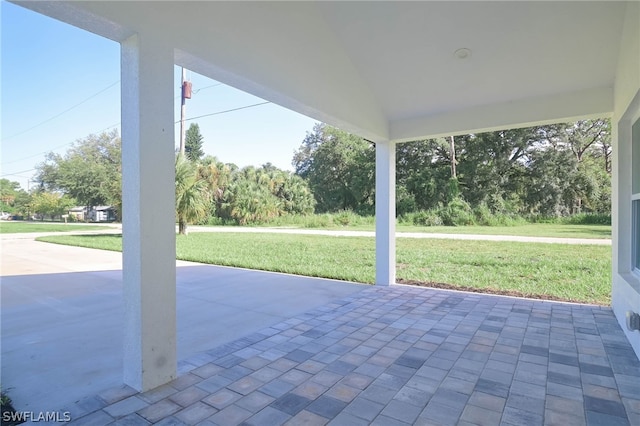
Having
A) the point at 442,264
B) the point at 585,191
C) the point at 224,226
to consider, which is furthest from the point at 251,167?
the point at 585,191

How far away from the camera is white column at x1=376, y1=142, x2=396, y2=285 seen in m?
5.41

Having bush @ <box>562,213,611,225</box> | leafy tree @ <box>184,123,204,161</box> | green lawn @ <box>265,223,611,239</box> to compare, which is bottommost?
green lawn @ <box>265,223,611,239</box>

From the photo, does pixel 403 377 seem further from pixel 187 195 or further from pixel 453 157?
pixel 453 157

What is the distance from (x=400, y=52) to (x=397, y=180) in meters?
12.5

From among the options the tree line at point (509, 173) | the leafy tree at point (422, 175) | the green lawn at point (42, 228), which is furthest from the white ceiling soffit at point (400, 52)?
the green lawn at point (42, 228)

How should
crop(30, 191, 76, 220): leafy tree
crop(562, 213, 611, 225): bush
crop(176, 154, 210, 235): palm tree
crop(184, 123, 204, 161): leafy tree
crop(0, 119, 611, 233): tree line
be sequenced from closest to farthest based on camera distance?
crop(562, 213, 611, 225): bush, crop(176, 154, 210, 235): palm tree, crop(0, 119, 611, 233): tree line, crop(30, 191, 76, 220): leafy tree, crop(184, 123, 204, 161): leafy tree

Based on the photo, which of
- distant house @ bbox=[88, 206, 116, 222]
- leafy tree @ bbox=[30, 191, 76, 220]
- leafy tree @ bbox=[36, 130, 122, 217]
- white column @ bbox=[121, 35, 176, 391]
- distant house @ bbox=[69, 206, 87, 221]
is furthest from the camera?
distant house @ bbox=[88, 206, 116, 222]

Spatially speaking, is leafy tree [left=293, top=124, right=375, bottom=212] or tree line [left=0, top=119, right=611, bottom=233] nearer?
tree line [left=0, top=119, right=611, bottom=233]

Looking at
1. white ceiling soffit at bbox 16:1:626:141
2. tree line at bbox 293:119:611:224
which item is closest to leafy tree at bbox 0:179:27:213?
tree line at bbox 293:119:611:224

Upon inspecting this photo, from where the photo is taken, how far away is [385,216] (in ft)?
17.8

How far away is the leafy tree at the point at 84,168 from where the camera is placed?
63.7 ft

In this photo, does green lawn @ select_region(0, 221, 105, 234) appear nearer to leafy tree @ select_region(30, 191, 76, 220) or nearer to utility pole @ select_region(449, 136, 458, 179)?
leafy tree @ select_region(30, 191, 76, 220)

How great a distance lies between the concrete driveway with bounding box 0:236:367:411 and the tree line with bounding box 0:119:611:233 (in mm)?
6497

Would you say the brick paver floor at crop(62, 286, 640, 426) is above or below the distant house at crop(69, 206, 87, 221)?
below
